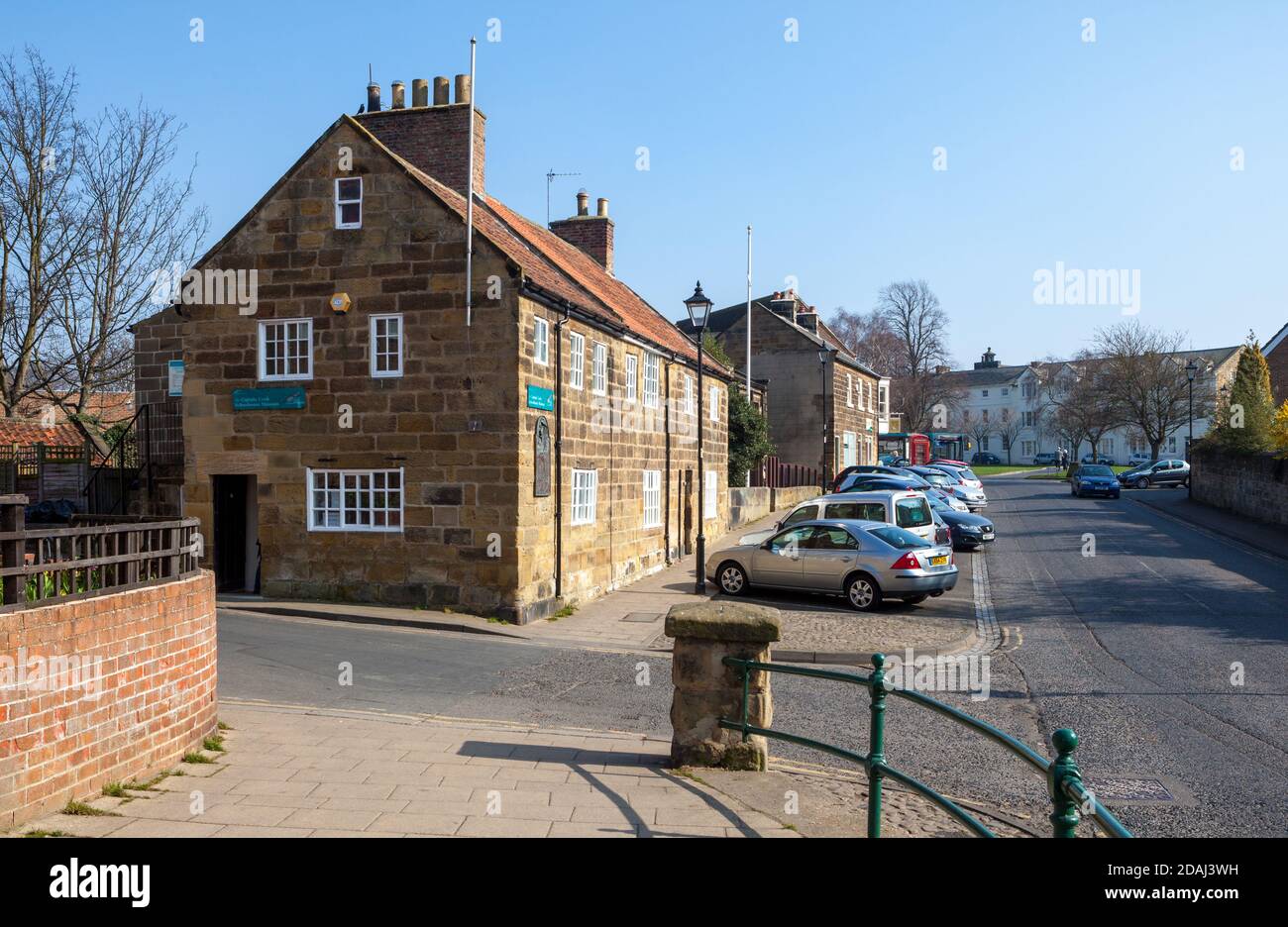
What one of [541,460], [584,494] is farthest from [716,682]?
[584,494]

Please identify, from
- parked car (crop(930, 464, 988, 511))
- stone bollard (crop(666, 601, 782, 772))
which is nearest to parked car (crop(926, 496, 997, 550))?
parked car (crop(930, 464, 988, 511))

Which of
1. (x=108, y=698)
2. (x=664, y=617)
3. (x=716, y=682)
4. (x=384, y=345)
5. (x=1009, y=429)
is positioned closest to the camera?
(x=108, y=698)

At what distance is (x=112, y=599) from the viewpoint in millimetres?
7176

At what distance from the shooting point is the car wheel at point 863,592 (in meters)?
17.6

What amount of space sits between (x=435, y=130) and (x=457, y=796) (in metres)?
17.0

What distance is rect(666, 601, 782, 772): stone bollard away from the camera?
7.66 metres

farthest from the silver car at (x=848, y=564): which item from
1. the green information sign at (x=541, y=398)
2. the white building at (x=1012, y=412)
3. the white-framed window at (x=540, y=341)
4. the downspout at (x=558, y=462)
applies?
the white building at (x=1012, y=412)

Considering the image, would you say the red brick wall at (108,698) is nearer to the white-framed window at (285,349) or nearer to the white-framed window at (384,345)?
the white-framed window at (384,345)

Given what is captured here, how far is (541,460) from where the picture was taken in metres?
17.2

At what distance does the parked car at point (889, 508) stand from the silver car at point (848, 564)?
175 cm

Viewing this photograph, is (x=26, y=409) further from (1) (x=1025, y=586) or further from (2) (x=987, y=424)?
(2) (x=987, y=424)

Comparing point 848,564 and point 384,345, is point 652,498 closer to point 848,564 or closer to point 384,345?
point 848,564

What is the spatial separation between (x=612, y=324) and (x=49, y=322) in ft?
62.0

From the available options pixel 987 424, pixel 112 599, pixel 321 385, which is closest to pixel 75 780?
pixel 112 599
